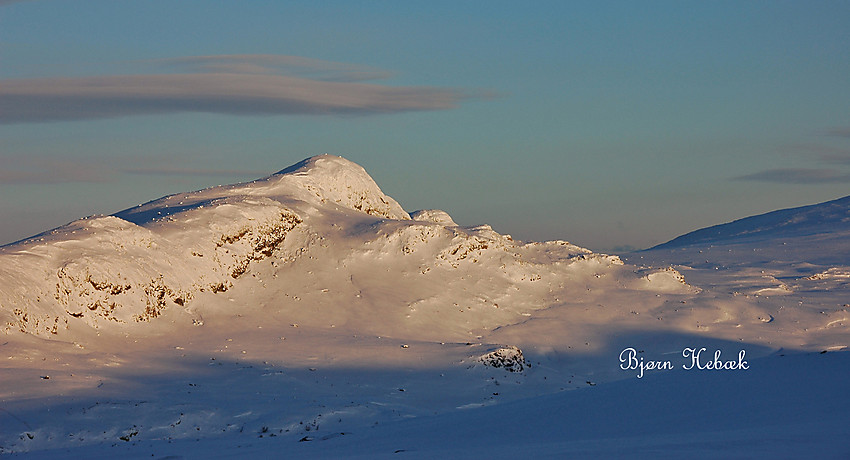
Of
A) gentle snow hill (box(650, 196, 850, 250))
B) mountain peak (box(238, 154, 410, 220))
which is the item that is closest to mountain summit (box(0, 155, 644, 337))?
mountain peak (box(238, 154, 410, 220))

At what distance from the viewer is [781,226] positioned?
115 meters

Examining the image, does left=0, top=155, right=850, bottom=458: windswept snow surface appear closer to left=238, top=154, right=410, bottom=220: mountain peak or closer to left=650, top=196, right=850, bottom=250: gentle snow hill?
left=238, top=154, right=410, bottom=220: mountain peak

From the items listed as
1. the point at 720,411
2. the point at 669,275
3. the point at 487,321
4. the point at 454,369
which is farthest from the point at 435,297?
the point at 720,411

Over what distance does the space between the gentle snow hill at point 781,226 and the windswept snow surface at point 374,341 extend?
34.2 meters

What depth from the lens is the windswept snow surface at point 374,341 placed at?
72.4 feet

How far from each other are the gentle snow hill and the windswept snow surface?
34.2m

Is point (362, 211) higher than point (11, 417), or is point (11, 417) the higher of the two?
point (362, 211)

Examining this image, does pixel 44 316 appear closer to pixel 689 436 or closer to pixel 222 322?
pixel 222 322

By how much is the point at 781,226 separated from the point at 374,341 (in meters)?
87.4

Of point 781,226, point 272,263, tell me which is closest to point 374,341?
point 272,263

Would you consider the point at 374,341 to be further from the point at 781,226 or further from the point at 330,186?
the point at 781,226

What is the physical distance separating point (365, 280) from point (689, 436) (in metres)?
33.8

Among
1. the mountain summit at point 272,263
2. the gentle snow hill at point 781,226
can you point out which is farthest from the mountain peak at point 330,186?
the gentle snow hill at point 781,226

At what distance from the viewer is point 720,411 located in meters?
21.3
